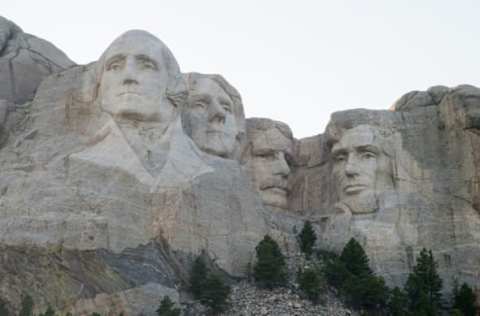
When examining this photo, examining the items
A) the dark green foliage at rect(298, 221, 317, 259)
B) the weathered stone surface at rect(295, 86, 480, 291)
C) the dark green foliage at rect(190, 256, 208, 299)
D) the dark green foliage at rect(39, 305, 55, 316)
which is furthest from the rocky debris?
the dark green foliage at rect(39, 305, 55, 316)

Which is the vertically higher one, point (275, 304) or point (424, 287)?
point (424, 287)

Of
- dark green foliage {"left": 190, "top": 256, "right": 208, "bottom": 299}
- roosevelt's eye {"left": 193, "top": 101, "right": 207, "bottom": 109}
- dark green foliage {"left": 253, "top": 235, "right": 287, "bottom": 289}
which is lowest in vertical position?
dark green foliage {"left": 190, "top": 256, "right": 208, "bottom": 299}

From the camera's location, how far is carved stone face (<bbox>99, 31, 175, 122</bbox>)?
25.4 meters

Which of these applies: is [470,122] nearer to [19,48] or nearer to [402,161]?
[402,161]

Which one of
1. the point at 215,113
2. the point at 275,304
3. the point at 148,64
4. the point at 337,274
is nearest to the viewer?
the point at 275,304

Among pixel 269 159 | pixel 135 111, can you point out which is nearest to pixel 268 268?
pixel 135 111

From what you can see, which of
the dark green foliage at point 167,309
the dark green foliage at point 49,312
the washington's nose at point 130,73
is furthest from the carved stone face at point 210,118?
the dark green foliage at point 49,312

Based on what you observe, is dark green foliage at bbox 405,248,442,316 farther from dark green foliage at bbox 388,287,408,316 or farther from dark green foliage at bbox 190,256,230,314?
dark green foliage at bbox 190,256,230,314

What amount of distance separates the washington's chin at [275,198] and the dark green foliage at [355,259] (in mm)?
2506

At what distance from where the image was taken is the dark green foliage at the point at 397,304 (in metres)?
24.7

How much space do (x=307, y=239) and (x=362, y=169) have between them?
6.32 feet

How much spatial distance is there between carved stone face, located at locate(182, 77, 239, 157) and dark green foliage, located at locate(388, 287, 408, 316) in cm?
437

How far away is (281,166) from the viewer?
28.5 meters

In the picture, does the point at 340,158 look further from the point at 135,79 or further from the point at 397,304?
the point at 135,79
